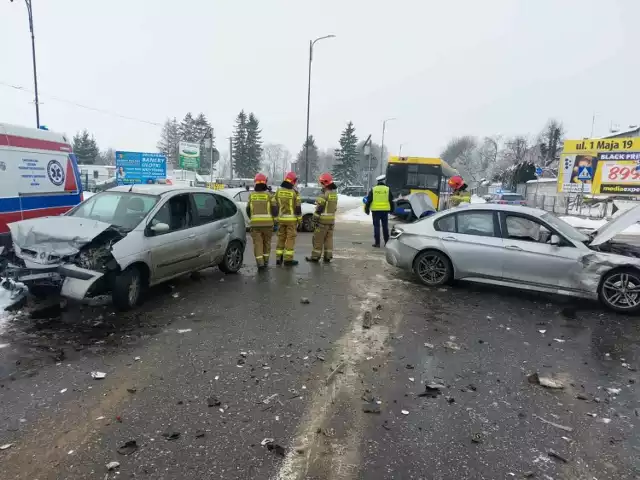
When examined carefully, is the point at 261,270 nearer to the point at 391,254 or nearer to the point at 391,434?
the point at 391,254

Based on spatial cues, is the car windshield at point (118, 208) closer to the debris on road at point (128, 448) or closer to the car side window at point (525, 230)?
the debris on road at point (128, 448)

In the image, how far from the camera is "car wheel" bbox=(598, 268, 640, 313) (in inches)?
240

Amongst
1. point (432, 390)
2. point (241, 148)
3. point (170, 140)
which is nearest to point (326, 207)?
point (432, 390)

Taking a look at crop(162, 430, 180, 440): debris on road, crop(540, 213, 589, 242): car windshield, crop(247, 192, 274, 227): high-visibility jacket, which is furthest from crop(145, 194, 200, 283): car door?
crop(540, 213, 589, 242): car windshield

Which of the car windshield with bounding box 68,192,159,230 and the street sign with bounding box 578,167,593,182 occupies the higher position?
the street sign with bounding box 578,167,593,182

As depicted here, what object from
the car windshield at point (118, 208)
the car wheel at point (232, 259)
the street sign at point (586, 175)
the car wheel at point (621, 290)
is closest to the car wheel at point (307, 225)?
the car wheel at point (232, 259)

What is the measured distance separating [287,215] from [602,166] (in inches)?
1021

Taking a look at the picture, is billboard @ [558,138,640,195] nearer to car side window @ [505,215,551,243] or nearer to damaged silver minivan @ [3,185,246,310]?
car side window @ [505,215,551,243]

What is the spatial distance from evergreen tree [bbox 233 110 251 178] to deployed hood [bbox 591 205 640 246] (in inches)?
2841

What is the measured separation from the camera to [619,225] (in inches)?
252

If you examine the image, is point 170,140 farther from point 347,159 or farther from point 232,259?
point 232,259

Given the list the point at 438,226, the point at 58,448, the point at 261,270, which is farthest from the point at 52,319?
the point at 438,226

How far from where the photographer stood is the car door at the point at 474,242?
6969 mm

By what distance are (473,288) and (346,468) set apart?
214 inches
